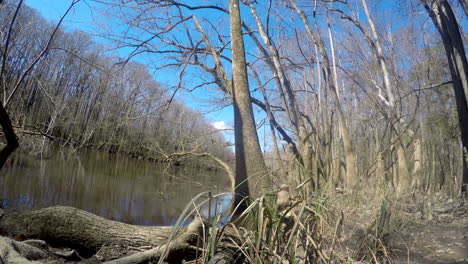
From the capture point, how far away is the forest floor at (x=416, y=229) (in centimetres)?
268

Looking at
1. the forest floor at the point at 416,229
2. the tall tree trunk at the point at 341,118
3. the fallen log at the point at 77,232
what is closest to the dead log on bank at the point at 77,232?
the fallen log at the point at 77,232

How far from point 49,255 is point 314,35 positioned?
723 cm

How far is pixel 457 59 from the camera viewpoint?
5.45m

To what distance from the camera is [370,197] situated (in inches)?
173

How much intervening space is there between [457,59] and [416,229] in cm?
398

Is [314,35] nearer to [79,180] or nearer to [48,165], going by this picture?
[79,180]

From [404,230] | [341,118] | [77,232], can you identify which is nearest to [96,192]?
[77,232]

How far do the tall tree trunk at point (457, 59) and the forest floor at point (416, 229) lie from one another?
134cm

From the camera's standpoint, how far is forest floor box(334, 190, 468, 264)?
2.68m

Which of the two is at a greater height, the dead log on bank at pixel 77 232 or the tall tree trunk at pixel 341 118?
the tall tree trunk at pixel 341 118

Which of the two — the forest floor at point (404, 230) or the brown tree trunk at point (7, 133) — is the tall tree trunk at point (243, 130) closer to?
the forest floor at point (404, 230)

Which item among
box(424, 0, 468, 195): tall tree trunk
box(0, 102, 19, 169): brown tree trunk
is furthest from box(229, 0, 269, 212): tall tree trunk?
box(424, 0, 468, 195): tall tree trunk

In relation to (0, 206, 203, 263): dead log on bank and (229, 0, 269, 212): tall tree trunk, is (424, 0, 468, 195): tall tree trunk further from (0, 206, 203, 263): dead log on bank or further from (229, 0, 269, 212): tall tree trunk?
(0, 206, 203, 263): dead log on bank

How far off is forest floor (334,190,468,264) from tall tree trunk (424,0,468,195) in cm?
134
